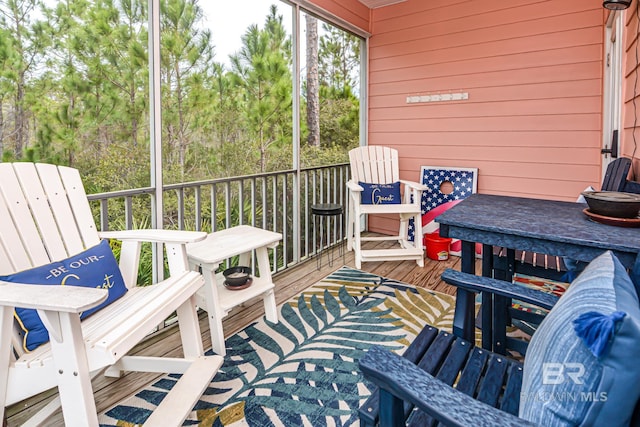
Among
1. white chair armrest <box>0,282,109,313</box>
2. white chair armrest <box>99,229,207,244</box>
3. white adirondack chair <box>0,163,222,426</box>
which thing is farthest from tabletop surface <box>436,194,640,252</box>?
white chair armrest <box>0,282,109,313</box>

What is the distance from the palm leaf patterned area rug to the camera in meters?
1.78

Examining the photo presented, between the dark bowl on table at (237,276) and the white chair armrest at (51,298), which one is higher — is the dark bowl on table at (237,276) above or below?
below

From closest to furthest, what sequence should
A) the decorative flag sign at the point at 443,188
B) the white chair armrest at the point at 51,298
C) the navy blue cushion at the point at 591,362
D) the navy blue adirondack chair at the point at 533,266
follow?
1. the navy blue cushion at the point at 591,362
2. the white chair armrest at the point at 51,298
3. the navy blue adirondack chair at the point at 533,266
4. the decorative flag sign at the point at 443,188

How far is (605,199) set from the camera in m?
1.71

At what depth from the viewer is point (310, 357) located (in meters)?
2.23

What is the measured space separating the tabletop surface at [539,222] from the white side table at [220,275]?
46.0 inches

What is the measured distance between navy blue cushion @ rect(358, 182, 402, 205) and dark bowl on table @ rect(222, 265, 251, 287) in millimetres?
1715

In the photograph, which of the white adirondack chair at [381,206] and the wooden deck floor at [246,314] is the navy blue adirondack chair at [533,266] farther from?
the white adirondack chair at [381,206]

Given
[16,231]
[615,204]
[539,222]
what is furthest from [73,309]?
[615,204]

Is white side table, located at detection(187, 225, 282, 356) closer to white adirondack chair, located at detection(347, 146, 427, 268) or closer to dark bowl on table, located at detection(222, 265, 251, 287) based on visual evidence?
dark bowl on table, located at detection(222, 265, 251, 287)

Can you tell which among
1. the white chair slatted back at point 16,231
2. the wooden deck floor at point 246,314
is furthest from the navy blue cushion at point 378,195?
the white chair slatted back at point 16,231

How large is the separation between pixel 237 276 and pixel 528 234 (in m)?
1.69

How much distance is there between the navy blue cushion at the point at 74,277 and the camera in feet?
4.90

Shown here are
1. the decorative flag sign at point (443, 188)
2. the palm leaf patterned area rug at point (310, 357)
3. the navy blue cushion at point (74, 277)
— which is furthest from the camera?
the decorative flag sign at point (443, 188)
